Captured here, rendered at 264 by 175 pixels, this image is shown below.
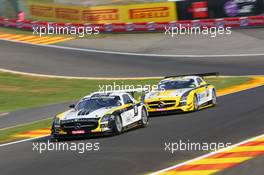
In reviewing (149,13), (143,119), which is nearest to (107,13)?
(149,13)

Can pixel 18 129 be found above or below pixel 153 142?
below

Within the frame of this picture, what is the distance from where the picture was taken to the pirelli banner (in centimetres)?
5028

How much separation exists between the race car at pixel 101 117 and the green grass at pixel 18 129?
2.06 m

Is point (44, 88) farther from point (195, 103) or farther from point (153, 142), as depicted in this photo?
point (153, 142)

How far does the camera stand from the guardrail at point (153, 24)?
4681cm

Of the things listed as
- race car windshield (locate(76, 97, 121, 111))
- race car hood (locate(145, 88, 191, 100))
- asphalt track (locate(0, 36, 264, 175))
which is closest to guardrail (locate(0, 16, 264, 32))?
asphalt track (locate(0, 36, 264, 175))

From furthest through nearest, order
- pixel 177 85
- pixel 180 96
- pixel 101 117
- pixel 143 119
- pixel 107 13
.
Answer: pixel 107 13 < pixel 177 85 < pixel 180 96 < pixel 143 119 < pixel 101 117

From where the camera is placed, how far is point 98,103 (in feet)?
58.4

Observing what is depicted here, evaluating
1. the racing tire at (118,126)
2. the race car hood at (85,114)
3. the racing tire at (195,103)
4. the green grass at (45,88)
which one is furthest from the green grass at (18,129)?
the racing tire at (195,103)

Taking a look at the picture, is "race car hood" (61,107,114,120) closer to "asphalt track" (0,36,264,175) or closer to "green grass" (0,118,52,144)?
"asphalt track" (0,36,264,175)

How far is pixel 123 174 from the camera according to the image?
11.2m

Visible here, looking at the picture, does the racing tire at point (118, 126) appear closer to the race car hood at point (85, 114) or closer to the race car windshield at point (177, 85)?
the race car hood at point (85, 114)

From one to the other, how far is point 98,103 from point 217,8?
3153 centimetres

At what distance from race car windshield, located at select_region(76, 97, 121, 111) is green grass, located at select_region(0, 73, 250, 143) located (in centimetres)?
908
